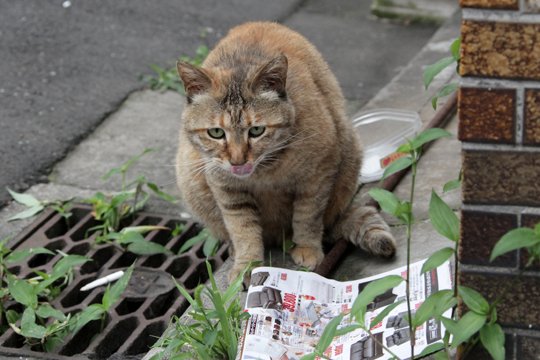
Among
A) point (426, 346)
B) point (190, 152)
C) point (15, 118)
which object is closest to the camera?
point (426, 346)

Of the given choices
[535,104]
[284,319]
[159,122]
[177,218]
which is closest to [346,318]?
[284,319]

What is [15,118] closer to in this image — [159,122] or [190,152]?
[159,122]

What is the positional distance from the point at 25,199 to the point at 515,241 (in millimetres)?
2595

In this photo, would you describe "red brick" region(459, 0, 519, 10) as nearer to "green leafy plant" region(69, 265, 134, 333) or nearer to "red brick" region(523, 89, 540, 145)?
"red brick" region(523, 89, 540, 145)

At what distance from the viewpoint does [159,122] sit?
16.4ft

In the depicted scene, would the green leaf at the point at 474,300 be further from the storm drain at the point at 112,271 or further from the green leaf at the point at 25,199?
the green leaf at the point at 25,199

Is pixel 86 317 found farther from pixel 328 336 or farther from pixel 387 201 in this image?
pixel 387 201

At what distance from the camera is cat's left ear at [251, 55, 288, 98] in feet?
10.0

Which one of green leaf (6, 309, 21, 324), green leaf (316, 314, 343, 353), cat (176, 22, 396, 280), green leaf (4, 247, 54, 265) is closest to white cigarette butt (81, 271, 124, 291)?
green leaf (4, 247, 54, 265)

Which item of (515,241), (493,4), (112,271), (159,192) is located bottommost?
(112,271)

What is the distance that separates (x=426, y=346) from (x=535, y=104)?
2.56 feet

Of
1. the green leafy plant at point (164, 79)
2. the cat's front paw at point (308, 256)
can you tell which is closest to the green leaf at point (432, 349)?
the cat's front paw at point (308, 256)

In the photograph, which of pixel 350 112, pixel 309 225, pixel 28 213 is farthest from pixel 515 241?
pixel 350 112

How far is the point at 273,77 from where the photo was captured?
10.2 ft
